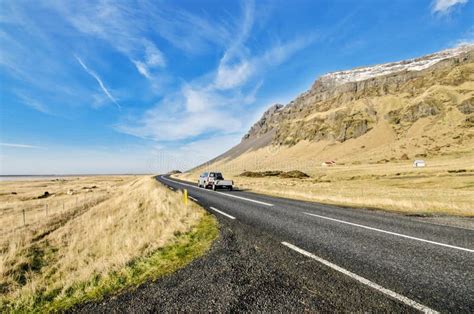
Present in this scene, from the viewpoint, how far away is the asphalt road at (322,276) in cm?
355

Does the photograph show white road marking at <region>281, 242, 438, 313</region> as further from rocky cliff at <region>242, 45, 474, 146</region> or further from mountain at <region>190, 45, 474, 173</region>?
rocky cliff at <region>242, 45, 474, 146</region>

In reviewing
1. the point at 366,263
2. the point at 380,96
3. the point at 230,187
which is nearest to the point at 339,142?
the point at 380,96

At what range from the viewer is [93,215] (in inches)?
632

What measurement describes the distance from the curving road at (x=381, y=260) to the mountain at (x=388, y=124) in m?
83.0

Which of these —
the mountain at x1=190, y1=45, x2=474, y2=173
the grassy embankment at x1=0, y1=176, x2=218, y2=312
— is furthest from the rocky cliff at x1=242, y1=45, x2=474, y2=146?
the grassy embankment at x1=0, y1=176, x2=218, y2=312

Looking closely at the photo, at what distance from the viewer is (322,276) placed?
4.39 meters

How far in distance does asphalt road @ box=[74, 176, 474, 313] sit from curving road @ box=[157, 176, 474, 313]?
16 mm

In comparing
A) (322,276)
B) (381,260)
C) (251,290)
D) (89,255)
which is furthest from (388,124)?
(251,290)

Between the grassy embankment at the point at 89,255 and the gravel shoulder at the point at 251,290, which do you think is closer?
the gravel shoulder at the point at 251,290

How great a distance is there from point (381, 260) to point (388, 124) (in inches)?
5197

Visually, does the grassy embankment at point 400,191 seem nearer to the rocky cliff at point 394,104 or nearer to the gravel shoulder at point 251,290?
the gravel shoulder at point 251,290

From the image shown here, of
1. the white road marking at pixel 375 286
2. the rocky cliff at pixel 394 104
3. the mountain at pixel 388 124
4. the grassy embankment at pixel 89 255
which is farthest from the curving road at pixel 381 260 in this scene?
the rocky cliff at pixel 394 104

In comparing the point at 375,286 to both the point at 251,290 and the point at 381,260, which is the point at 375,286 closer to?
the point at 381,260

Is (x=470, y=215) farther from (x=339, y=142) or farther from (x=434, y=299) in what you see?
(x=339, y=142)
